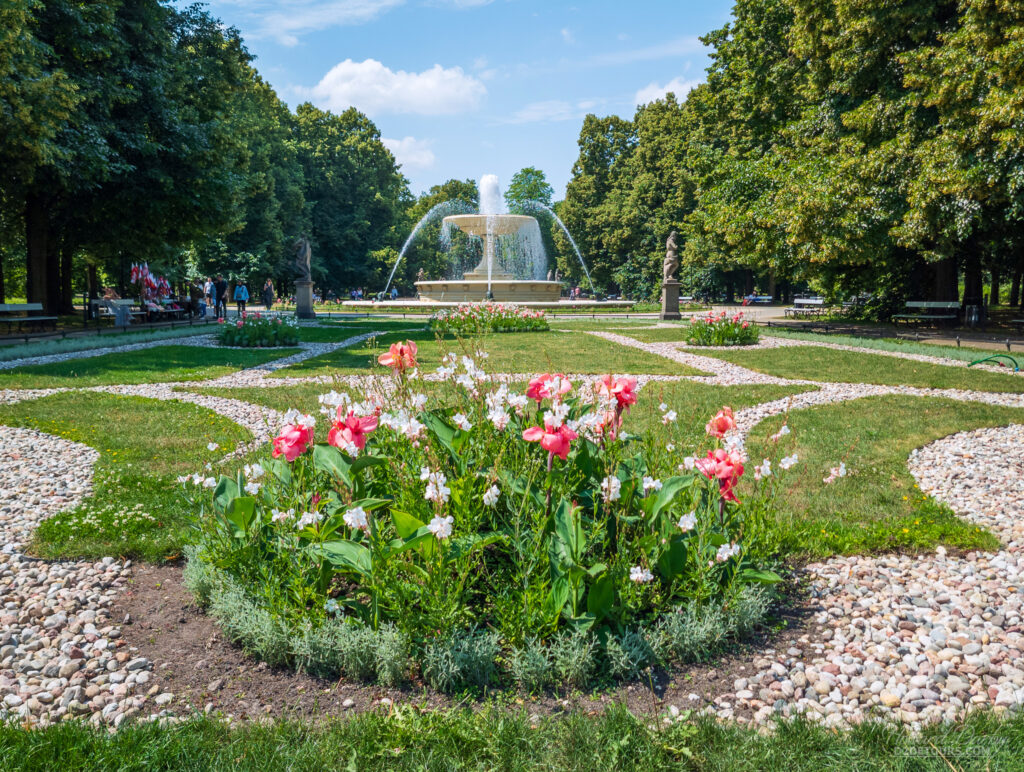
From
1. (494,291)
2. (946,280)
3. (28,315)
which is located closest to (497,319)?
(494,291)

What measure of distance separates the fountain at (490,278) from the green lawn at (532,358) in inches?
573

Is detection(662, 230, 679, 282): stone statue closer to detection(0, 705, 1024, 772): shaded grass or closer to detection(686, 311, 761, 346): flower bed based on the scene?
detection(686, 311, 761, 346): flower bed

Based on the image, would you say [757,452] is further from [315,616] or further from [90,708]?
[90,708]

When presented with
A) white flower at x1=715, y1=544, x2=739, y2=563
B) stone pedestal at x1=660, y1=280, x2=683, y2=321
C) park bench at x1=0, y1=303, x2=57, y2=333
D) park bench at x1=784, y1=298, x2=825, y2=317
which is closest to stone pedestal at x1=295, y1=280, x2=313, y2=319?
park bench at x1=0, y1=303, x2=57, y2=333

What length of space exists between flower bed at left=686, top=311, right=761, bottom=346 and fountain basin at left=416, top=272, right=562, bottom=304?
16.8m

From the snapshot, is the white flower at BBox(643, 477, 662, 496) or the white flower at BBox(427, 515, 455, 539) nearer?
the white flower at BBox(427, 515, 455, 539)

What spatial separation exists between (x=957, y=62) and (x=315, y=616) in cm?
1783

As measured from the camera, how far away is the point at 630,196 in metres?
51.0

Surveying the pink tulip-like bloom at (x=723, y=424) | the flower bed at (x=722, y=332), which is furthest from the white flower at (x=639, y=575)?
the flower bed at (x=722, y=332)

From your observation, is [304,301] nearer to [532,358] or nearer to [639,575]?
[532,358]

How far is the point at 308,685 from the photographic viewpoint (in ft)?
9.34

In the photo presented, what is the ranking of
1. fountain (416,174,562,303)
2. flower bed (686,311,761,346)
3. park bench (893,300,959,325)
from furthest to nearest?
1. fountain (416,174,562,303)
2. park bench (893,300,959,325)
3. flower bed (686,311,761,346)

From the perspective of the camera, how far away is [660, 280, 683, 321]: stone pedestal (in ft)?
91.4

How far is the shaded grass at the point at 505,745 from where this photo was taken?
2.23 m
